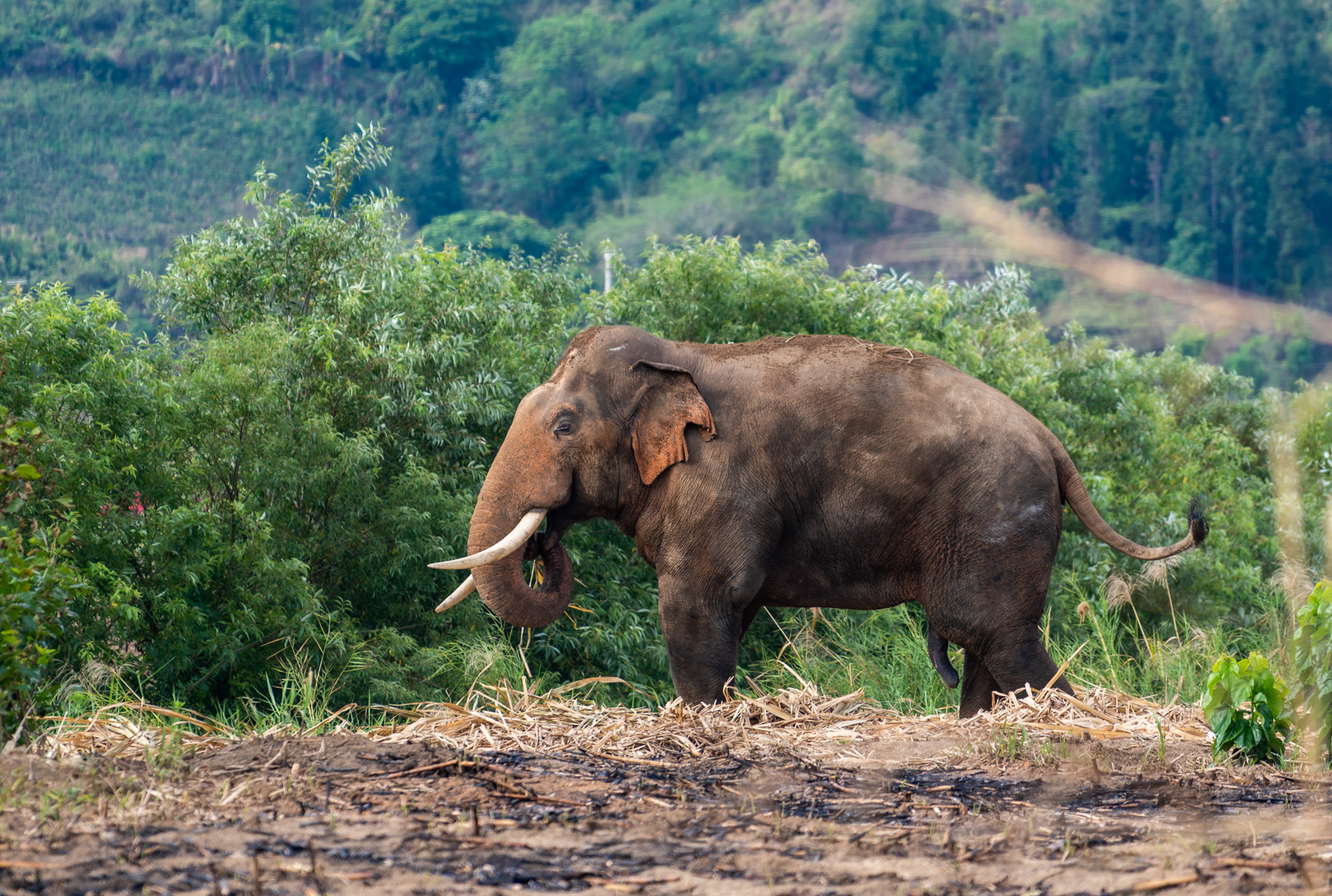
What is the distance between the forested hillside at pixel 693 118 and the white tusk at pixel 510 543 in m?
1.73

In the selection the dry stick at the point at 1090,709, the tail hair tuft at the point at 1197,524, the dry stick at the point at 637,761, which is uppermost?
the tail hair tuft at the point at 1197,524

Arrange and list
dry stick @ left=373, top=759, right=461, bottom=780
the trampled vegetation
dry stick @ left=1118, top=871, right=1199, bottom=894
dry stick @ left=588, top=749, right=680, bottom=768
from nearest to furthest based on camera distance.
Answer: dry stick @ left=1118, top=871, right=1199, bottom=894
dry stick @ left=373, top=759, right=461, bottom=780
dry stick @ left=588, top=749, right=680, bottom=768
the trampled vegetation

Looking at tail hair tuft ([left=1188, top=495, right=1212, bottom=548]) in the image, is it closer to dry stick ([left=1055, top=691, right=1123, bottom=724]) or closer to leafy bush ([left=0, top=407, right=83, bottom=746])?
dry stick ([left=1055, top=691, right=1123, bottom=724])

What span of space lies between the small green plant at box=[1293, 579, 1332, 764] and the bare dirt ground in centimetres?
24

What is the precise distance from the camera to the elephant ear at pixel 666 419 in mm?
6234

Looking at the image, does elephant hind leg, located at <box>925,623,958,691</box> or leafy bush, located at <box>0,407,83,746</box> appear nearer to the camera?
leafy bush, located at <box>0,407,83,746</box>

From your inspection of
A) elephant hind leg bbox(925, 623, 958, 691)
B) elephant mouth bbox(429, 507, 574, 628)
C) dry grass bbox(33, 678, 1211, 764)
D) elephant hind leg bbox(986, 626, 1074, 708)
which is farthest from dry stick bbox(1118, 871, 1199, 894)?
elephant mouth bbox(429, 507, 574, 628)

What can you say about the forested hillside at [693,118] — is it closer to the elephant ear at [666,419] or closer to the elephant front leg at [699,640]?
the elephant ear at [666,419]

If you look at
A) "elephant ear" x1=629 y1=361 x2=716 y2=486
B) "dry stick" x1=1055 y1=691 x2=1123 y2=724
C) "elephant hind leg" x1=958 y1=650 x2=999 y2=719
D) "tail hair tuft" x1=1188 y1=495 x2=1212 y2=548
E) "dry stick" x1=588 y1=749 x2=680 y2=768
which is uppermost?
"elephant ear" x1=629 y1=361 x2=716 y2=486

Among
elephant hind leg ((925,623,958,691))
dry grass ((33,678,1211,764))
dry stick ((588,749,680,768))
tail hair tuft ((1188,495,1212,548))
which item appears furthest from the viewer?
elephant hind leg ((925,623,958,691))

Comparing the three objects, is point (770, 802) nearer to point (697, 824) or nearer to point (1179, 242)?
point (697, 824)

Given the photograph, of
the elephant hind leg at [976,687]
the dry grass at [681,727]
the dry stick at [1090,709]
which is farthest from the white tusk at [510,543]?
the dry stick at [1090,709]

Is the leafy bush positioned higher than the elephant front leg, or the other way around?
the leafy bush

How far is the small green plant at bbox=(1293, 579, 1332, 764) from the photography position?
4492 millimetres
